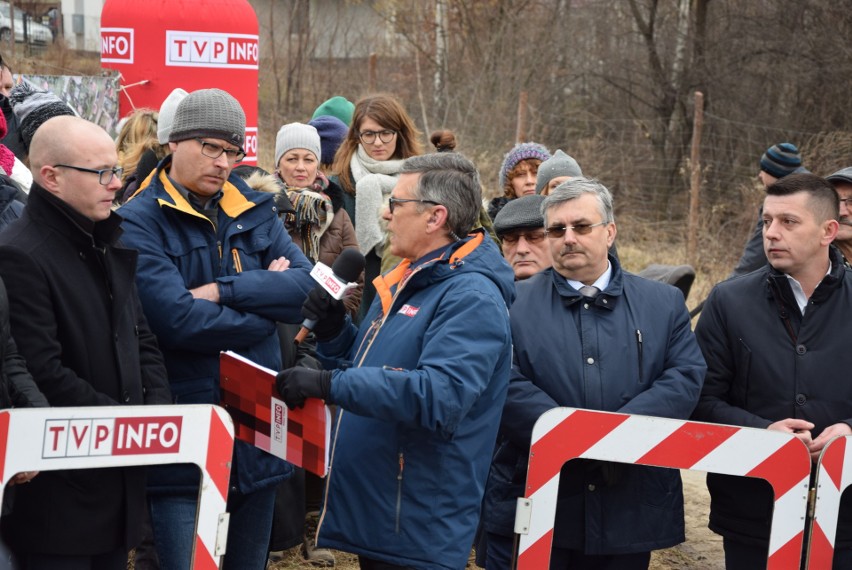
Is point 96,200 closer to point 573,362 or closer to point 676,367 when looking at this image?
point 573,362

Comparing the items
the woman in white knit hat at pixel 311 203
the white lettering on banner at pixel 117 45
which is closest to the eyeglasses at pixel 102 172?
the woman in white knit hat at pixel 311 203

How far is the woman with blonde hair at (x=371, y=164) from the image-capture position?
605 centimetres

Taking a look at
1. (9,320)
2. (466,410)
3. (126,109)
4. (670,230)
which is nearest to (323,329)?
(466,410)

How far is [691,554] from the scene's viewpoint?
247 inches

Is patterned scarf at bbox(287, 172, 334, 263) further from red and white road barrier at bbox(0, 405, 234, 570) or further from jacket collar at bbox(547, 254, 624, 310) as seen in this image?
red and white road barrier at bbox(0, 405, 234, 570)

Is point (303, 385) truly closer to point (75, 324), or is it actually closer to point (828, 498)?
point (75, 324)

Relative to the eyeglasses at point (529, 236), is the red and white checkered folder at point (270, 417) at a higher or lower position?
lower

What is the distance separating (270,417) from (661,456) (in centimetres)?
137

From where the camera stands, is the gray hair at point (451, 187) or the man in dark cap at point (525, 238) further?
the man in dark cap at point (525, 238)

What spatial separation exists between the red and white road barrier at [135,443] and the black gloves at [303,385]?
0.22 m

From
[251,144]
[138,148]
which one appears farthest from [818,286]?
[251,144]

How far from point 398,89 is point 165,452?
1686cm

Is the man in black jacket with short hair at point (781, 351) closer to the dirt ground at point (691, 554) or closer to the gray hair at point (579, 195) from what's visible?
the gray hair at point (579, 195)

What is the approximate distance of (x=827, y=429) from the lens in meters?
3.83
